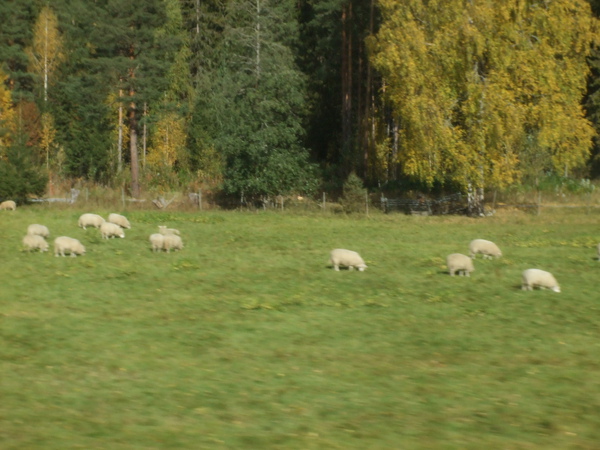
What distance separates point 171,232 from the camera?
26.4m

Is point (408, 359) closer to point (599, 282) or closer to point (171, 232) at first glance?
point (599, 282)

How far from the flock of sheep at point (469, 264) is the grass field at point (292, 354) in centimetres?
41

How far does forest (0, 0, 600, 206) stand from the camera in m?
39.5

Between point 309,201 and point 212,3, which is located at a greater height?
point 212,3

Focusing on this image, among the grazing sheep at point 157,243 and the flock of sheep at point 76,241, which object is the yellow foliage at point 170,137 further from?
the grazing sheep at point 157,243

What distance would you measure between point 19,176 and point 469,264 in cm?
3125

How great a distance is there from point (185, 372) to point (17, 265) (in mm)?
11379

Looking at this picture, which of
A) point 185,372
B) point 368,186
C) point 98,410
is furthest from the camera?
point 368,186

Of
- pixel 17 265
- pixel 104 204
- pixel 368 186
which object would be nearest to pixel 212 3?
pixel 368 186

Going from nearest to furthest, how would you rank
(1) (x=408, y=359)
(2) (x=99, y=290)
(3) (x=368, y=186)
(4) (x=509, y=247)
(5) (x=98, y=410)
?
(5) (x=98, y=410)
(1) (x=408, y=359)
(2) (x=99, y=290)
(4) (x=509, y=247)
(3) (x=368, y=186)

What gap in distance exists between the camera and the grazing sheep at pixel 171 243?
925 inches

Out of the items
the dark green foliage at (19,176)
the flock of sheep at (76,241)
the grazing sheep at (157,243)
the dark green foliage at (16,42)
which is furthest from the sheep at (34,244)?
the dark green foliage at (16,42)

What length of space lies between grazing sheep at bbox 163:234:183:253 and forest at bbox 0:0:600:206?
62.6 ft

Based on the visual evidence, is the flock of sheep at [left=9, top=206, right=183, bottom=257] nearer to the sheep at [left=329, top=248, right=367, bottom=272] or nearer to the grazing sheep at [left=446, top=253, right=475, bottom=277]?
the sheep at [left=329, top=248, right=367, bottom=272]
